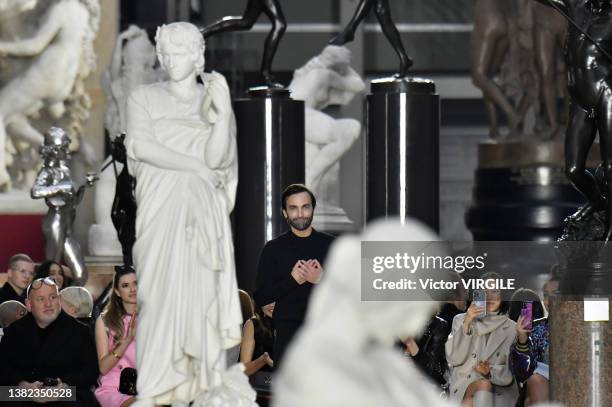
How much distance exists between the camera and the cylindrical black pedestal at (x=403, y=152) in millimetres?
11648

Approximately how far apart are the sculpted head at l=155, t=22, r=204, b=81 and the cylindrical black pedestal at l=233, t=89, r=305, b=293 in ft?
12.2

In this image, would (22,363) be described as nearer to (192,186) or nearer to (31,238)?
(192,186)

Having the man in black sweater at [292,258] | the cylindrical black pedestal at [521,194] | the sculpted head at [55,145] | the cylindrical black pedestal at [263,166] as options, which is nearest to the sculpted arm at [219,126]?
the man in black sweater at [292,258]

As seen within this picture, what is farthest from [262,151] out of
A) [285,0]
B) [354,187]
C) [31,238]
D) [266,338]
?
[285,0]

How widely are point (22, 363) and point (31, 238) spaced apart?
758 centimetres

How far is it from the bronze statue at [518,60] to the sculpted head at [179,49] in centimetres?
919

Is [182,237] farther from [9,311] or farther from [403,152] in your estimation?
[403,152]

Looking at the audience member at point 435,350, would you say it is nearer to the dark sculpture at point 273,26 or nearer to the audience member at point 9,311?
the audience member at point 9,311

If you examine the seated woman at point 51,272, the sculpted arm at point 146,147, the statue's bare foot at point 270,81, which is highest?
the statue's bare foot at point 270,81

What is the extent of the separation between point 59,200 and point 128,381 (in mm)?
4258

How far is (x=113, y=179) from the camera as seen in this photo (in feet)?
47.9

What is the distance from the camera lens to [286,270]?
27.0 feet

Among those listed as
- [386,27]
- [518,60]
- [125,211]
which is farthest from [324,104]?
[125,211]

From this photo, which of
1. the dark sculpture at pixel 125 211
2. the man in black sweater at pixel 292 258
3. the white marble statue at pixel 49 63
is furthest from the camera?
the white marble statue at pixel 49 63
